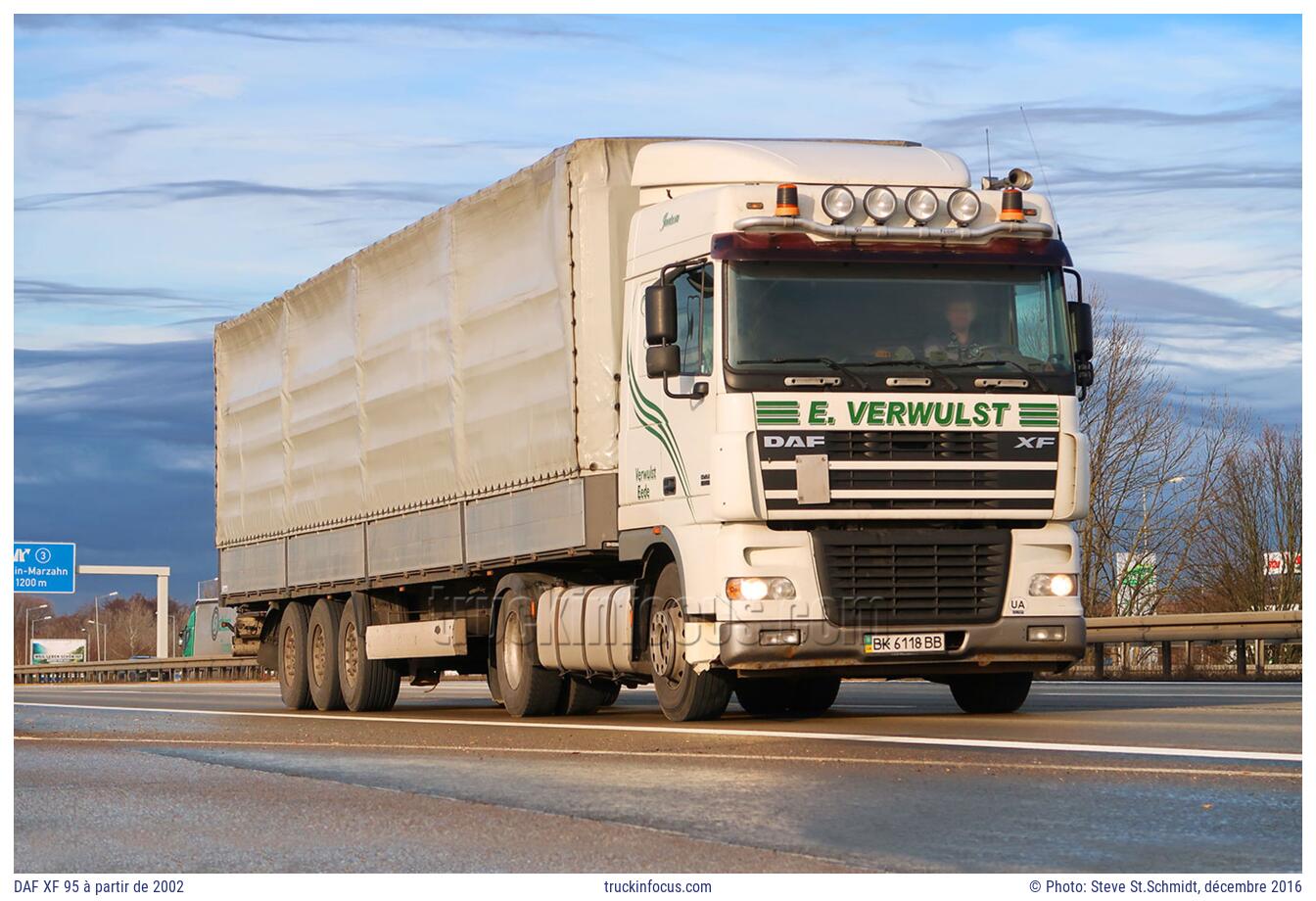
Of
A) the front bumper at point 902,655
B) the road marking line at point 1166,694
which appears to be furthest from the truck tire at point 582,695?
the road marking line at point 1166,694

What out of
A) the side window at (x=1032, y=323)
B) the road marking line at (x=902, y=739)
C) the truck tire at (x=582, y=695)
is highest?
the side window at (x=1032, y=323)

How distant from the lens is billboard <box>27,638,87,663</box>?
16862cm

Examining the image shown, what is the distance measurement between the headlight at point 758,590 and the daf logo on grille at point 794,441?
89 cm

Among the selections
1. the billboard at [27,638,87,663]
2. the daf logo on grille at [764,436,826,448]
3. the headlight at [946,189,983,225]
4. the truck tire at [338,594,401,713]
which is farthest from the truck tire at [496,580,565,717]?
the billboard at [27,638,87,663]

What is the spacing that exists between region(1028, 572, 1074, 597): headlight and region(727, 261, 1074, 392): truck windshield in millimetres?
1301

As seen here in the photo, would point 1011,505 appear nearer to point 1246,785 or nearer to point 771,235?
point 771,235

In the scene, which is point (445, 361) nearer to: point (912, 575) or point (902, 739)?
point (912, 575)

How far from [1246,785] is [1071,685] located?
13351 millimetres

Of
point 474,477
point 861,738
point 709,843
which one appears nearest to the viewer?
point 709,843

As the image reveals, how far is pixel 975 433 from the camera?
14539mm

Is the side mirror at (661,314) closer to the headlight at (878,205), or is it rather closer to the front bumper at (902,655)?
the headlight at (878,205)

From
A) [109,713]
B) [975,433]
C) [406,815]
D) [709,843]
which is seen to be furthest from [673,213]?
[109,713]

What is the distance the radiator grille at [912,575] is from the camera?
47.5 ft

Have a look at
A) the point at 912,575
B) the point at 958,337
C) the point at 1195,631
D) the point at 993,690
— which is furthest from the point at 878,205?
the point at 1195,631
